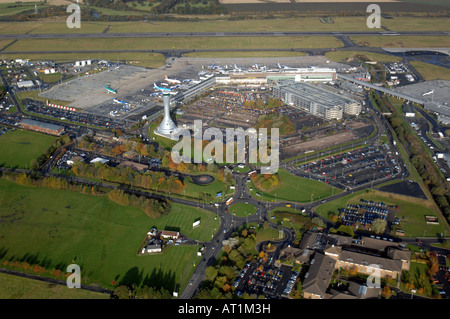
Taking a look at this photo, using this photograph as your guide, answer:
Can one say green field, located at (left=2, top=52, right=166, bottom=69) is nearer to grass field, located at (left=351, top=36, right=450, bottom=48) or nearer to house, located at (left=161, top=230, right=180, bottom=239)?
grass field, located at (left=351, top=36, right=450, bottom=48)

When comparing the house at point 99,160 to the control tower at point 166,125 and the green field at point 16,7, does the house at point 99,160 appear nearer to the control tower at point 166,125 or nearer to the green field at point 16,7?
the control tower at point 166,125

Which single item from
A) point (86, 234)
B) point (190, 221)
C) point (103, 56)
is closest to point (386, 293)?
point (190, 221)

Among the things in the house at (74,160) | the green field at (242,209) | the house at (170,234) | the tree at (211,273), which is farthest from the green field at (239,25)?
the tree at (211,273)

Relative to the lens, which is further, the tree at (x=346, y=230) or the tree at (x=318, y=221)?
the tree at (x=318, y=221)

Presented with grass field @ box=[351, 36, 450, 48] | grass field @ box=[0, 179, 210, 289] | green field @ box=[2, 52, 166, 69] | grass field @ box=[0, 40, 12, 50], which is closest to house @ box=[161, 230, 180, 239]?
grass field @ box=[0, 179, 210, 289]

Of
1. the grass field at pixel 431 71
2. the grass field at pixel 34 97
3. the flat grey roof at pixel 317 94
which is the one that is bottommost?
the grass field at pixel 34 97

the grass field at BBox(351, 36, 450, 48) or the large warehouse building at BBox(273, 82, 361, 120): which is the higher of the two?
the grass field at BBox(351, 36, 450, 48)

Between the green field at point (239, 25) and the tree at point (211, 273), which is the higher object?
the green field at point (239, 25)

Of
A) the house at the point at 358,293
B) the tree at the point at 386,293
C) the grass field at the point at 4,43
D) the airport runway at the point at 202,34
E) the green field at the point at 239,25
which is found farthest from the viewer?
the green field at the point at 239,25
